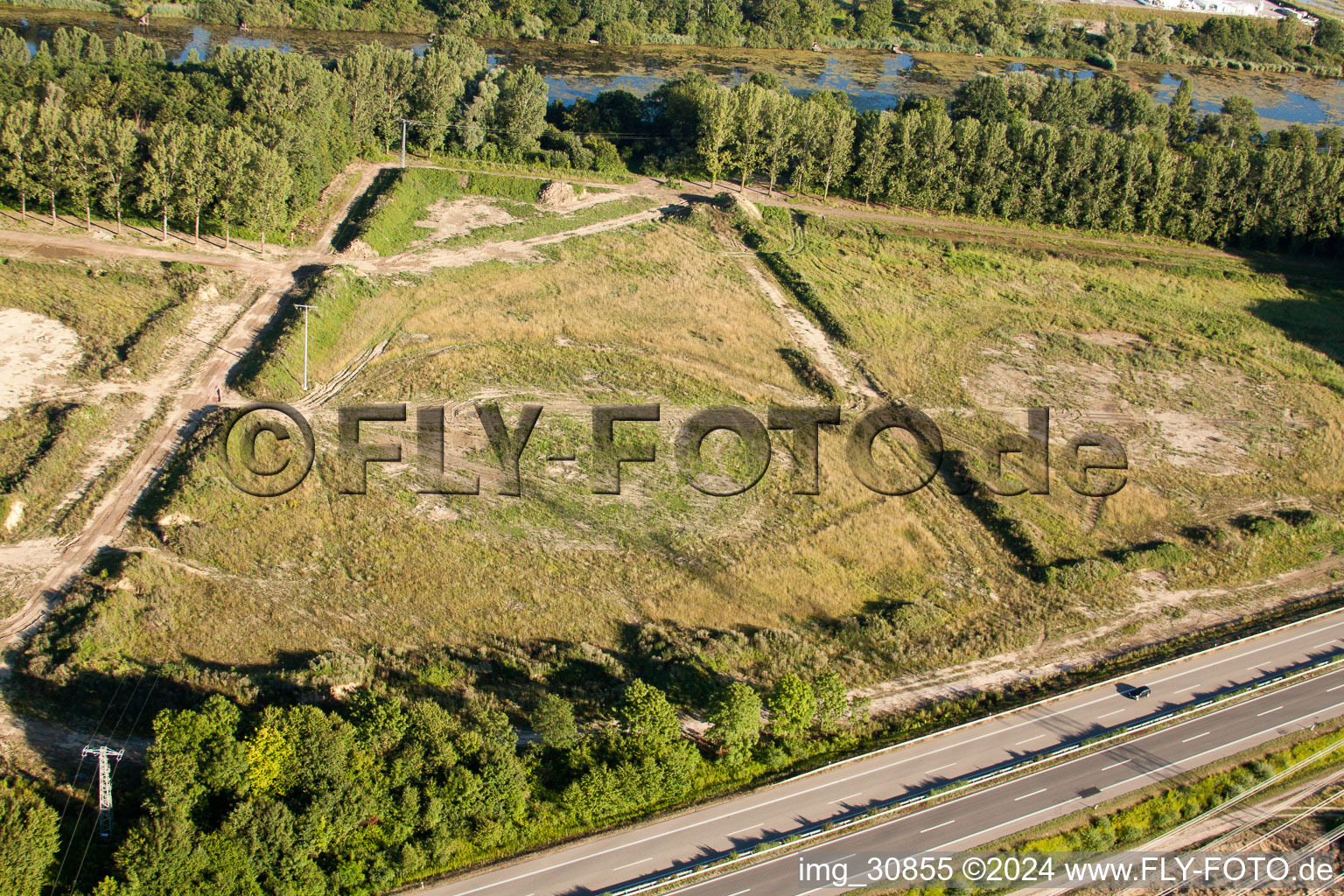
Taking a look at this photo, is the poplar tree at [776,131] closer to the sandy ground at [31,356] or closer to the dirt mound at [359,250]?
the dirt mound at [359,250]

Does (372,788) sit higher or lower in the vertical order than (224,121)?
lower

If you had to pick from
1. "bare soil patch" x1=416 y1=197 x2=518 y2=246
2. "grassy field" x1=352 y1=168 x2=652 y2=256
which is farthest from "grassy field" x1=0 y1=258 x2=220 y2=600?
"bare soil patch" x1=416 y1=197 x2=518 y2=246

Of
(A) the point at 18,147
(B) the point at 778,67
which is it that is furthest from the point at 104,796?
(B) the point at 778,67

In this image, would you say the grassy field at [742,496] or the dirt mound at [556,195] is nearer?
the grassy field at [742,496]

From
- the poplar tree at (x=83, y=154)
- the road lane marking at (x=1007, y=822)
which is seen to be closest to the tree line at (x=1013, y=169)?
the poplar tree at (x=83, y=154)

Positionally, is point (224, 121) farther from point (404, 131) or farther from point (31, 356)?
point (31, 356)
